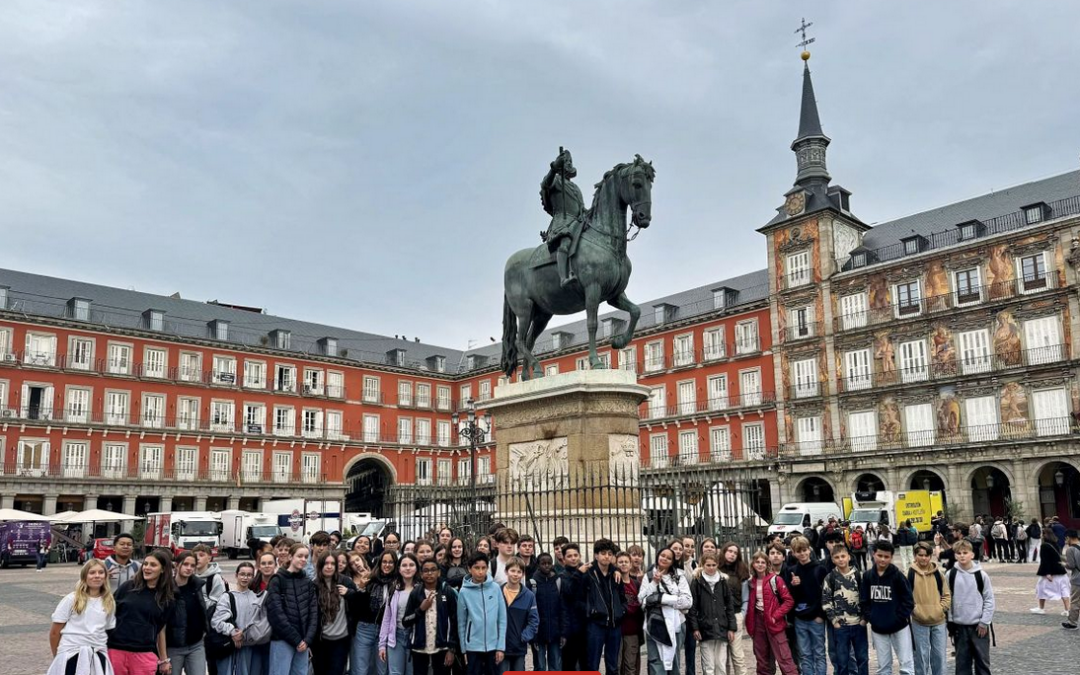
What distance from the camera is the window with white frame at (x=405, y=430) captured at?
54812mm

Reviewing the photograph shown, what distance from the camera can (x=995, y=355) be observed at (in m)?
35.2

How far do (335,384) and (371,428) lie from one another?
360 cm

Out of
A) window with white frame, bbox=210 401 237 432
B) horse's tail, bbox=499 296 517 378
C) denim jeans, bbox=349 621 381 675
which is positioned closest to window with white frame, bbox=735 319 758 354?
window with white frame, bbox=210 401 237 432

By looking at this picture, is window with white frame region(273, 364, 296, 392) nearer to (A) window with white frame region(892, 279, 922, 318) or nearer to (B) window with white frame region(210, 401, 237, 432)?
(B) window with white frame region(210, 401, 237, 432)

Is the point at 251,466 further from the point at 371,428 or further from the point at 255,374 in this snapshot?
the point at 371,428

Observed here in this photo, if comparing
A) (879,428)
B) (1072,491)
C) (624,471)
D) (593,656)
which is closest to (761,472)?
(879,428)

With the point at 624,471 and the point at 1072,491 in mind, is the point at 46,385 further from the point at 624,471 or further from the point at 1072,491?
the point at 1072,491

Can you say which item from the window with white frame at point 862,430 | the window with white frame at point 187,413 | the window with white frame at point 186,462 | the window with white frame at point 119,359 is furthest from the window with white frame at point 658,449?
the window with white frame at point 119,359

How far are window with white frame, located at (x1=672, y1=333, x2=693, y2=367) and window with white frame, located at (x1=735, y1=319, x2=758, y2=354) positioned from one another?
9.67 feet

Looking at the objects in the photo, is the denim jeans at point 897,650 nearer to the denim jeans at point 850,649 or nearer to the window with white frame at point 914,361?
the denim jeans at point 850,649

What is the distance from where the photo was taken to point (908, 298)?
1499 inches

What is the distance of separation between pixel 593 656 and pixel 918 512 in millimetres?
26178

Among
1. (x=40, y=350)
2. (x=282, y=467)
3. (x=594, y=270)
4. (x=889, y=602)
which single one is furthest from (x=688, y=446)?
(x=889, y=602)

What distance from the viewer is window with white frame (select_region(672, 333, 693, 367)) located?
152 ft
